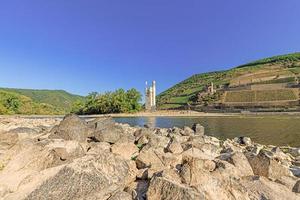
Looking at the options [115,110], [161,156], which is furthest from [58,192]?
[115,110]

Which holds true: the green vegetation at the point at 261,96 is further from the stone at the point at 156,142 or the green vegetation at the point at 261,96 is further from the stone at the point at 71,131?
the stone at the point at 71,131

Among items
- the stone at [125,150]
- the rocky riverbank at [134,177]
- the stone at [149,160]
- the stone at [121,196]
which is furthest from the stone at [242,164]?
the stone at [125,150]

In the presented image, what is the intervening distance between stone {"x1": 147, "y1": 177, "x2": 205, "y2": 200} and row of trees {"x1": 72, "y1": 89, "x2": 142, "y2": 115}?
10933cm

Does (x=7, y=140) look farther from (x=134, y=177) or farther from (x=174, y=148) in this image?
(x=174, y=148)

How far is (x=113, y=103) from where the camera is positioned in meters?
116

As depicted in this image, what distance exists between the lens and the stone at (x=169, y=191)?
5.36 m

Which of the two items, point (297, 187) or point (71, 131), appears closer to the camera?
point (297, 187)

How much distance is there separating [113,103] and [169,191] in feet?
368

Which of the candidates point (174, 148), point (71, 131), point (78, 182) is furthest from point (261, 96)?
point (78, 182)

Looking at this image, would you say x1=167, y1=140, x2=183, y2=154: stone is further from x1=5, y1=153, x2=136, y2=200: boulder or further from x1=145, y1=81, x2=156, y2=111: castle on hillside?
x1=145, y1=81, x2=156, y2=111: castle on hillside

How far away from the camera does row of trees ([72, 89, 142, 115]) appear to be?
380 feet

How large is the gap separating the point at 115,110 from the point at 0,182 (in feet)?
360

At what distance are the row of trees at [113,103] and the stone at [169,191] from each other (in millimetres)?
109331

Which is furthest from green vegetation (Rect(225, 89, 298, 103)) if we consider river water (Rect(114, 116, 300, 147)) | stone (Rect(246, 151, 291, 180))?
stone (Rect(246, 151, 291, 180))
